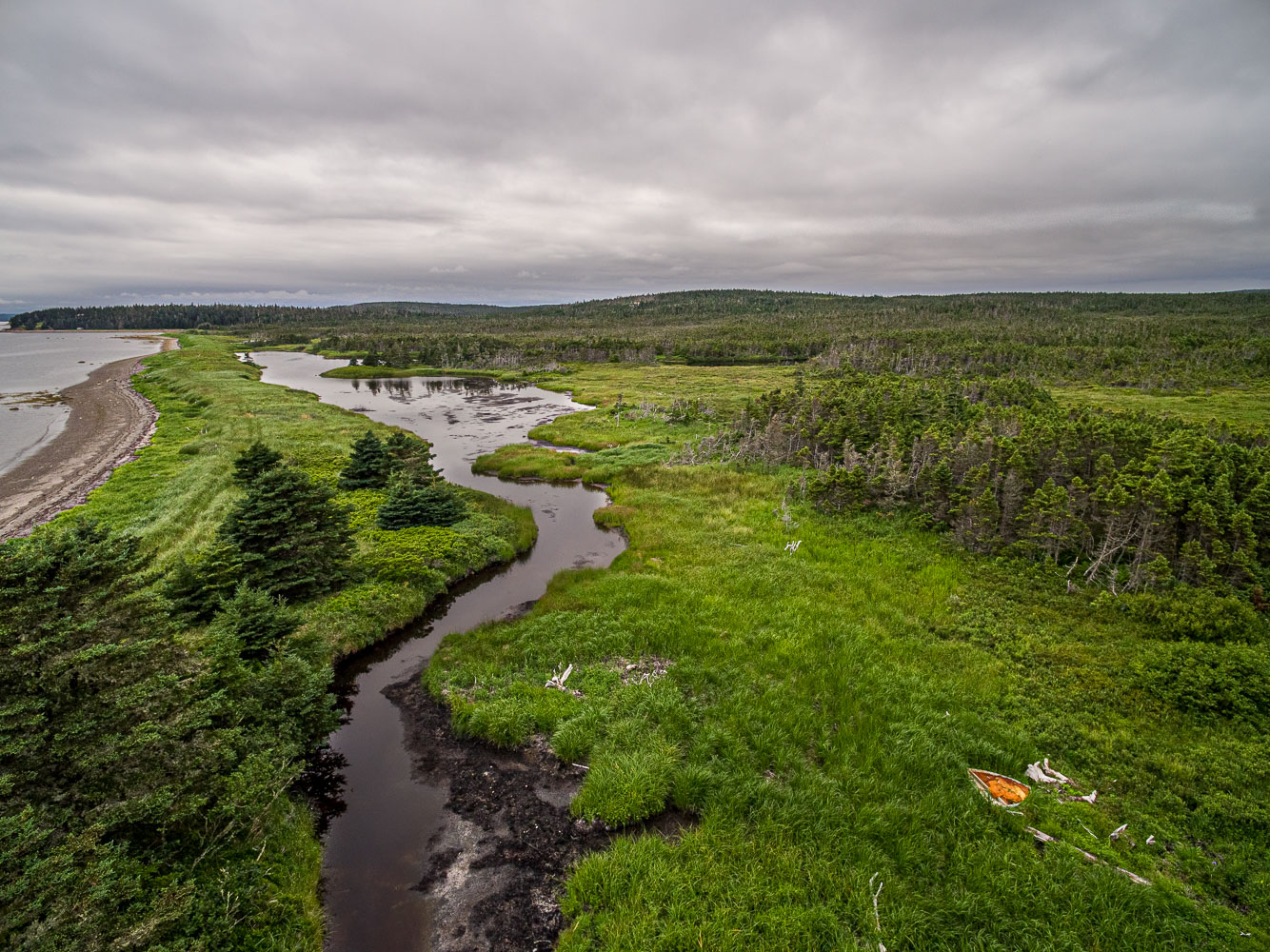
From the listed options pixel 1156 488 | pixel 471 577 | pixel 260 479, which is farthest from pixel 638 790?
pixel 1156 488

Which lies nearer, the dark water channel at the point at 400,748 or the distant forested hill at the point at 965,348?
the dark water channel at the point at 400,748

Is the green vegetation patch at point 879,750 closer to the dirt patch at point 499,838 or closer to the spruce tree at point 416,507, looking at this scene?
the dirt patch at point 499,838

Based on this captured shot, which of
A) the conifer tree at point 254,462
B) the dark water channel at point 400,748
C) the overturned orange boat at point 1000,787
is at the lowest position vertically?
the dark water channel at point 400,748

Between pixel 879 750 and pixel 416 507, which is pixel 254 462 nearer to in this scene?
pixel 416 507

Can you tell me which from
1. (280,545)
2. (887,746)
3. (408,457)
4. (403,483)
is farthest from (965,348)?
(280,545)

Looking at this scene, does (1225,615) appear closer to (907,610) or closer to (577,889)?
(907,610)

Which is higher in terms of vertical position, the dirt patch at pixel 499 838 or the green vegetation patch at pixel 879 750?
the green vegetation patch at pixel 879 750

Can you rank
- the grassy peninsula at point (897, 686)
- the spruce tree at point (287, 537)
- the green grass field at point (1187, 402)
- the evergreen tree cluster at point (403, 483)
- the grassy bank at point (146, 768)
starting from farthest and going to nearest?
1. the green grass field at point (1187, 402)
2. the evergreen tree cluster at point (403, 483)
3. the spruce tree at point (287, 537)
4. the grassy peninsula at point (897, 686)
5. the grassy bank at point (146, 768)

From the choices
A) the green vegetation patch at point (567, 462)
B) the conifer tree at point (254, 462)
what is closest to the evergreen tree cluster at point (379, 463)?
the conifer tree at point (254, 462)
